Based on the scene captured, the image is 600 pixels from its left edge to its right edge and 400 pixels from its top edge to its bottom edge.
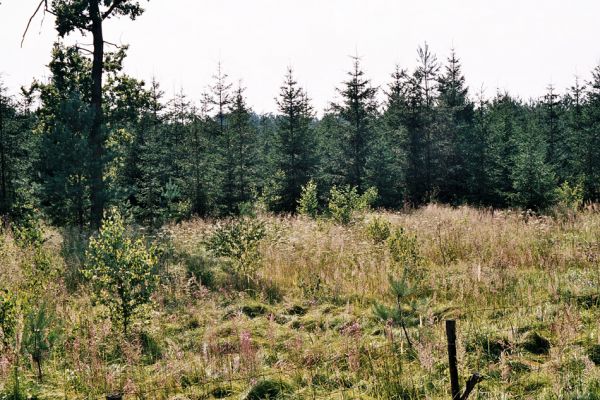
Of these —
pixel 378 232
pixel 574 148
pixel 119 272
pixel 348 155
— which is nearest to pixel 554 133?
pixel 574 148

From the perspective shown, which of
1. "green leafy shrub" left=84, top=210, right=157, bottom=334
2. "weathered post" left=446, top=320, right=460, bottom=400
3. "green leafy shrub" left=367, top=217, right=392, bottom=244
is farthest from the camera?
"green leafy shrub" left=367, top=217, right=392, bottom=244

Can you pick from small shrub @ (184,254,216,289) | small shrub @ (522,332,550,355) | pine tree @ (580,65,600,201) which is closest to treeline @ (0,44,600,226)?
pine tree @ (580,65,600,201)

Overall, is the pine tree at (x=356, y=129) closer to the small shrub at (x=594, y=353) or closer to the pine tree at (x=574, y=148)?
the pine tree at (x=574, y=148)

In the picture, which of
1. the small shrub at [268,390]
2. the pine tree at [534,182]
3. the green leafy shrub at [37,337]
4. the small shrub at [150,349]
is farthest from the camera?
the pine tree at [534,182]

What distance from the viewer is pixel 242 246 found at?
8.16 m

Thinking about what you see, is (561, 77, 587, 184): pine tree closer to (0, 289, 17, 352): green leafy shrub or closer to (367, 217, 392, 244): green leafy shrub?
(367, 217, 392, 244): green leafy shrub

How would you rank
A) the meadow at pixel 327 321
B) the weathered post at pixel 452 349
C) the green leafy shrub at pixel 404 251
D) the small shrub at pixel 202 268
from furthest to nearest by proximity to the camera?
the small shrub at pixel 202 268
the green leafy shrub at pixel 404 251
the meadow at pixel 327 321
the weathered post at pixel 452 349

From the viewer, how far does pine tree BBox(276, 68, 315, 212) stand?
24578 millimetres

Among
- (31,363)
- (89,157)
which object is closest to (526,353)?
(31,363)

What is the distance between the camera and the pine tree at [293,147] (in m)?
24.6

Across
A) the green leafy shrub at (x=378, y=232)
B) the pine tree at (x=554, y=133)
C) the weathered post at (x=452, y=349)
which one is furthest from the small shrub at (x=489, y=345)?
the pine tree at (x=554, y=133)

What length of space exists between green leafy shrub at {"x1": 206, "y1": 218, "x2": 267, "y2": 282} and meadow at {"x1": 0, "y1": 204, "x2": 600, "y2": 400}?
5cm

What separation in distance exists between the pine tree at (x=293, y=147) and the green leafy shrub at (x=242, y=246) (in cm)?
1558

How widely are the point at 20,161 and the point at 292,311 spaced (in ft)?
84.5
